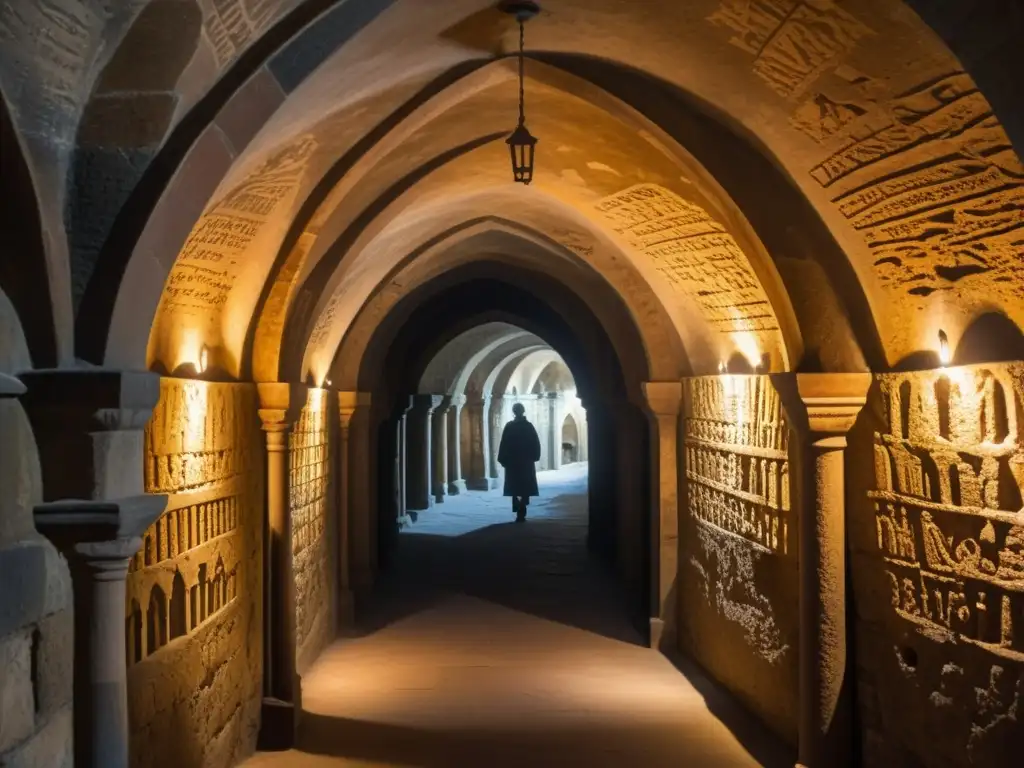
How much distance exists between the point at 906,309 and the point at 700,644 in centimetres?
408

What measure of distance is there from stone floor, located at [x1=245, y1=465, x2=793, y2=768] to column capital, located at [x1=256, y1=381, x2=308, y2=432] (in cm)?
204

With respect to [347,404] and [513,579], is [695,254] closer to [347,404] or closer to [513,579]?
[347,404]

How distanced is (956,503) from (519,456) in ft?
43.2

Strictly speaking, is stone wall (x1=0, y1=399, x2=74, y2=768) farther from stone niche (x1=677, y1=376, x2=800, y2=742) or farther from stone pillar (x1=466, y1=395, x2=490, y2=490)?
stone pillar (x1=466, y1=395, x2=490, y2=490)

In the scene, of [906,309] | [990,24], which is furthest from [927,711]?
[990,24]

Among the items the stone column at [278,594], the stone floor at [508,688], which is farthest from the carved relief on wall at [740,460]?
the stone column at [278,594]

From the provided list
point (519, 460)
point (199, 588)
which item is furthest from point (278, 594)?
point (519, 460)

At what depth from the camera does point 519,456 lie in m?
17.2

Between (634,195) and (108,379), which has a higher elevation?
(634,195)

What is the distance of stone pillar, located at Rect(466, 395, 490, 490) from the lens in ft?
72.3

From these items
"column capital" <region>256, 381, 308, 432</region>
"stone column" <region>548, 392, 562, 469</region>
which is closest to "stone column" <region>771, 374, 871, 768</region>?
"column capital" <region>256, 381, 308, 432</region>

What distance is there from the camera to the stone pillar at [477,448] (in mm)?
22031

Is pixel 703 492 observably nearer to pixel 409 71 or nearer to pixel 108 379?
pixel 409 71

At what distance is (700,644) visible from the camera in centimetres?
787
